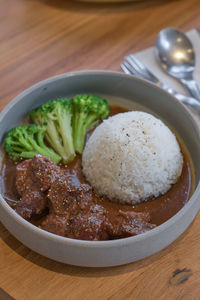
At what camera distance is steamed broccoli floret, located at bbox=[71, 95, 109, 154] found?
221 cm

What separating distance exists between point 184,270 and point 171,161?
23.9 inches

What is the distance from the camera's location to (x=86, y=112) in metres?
2.27

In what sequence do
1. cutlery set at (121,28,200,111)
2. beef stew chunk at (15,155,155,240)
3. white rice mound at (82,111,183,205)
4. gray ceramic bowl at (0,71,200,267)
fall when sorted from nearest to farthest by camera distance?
1. gray ceramic bowl at (0,71,200,267)
2. beef stew chunk at (15,155,155,240)
3. white rice mound at (82,111,183,205)
4. cutlery set at (121,28,200,111)

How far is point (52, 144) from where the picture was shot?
2.14 meters

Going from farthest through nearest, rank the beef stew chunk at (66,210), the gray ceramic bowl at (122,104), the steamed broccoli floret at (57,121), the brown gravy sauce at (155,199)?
the steamed broccoli floret at (57,121) < the brown gravy sauce at (155,199) < the beef stew chunk at (66,210) < the gray ceramic bowl at (122,104)

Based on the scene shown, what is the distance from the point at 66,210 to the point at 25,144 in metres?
0.56

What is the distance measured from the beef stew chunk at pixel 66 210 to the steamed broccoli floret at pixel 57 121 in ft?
1.12

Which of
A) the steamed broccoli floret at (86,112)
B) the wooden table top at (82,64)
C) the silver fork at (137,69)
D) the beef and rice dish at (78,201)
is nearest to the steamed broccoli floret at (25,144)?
the beef and rice dish at (78,201)

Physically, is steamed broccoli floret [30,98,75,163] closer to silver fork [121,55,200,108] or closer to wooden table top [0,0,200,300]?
wooden table top [0,0,200,300]

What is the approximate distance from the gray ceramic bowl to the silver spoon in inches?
16.0

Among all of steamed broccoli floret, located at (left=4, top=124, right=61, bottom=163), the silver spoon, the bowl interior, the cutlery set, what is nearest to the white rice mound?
the bowl interior

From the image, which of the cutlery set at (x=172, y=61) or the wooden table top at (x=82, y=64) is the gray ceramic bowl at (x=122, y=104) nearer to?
the wooden table top at (x=82, y=64)

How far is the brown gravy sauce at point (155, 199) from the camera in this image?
1786 millimetres

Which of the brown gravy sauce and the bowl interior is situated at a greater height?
the bowl interior
